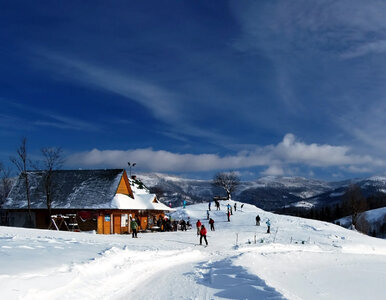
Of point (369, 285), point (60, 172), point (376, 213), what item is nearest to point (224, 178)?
point (60, 172)

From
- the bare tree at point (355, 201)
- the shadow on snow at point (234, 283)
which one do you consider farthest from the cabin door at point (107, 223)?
the bare tree at point (355, 201)

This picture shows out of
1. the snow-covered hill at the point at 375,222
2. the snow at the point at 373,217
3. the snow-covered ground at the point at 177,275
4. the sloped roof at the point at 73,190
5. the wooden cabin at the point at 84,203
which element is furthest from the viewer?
the snow at the point at 373,217

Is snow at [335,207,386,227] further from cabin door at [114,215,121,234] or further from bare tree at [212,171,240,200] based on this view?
cabin door at [114,215,121,234]

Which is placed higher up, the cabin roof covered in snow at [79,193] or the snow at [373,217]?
the cabin roof covered in snow at [79,193]

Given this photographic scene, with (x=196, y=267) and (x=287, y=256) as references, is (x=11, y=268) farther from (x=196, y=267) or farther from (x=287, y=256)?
(x=287, y=256)

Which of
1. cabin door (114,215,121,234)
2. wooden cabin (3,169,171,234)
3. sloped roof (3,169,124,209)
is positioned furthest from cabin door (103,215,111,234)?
sloped roof (3,169,124,209)

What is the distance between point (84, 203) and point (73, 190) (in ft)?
10.2

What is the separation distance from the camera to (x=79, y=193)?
125ft

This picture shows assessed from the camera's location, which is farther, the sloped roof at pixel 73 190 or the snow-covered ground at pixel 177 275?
the sloped roof at pixel 73 190

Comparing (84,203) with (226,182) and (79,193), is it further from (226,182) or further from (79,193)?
(226,182)

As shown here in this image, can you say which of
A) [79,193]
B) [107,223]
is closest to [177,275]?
[107,223]

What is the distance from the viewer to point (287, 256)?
19.7 meters

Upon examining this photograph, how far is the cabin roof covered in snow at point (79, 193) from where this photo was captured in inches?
1444

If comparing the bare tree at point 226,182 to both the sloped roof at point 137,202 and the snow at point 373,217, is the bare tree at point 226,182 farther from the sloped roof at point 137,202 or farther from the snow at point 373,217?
the snow at point 373,217
